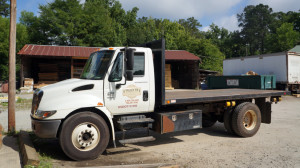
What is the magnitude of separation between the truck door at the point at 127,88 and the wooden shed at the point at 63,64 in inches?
698

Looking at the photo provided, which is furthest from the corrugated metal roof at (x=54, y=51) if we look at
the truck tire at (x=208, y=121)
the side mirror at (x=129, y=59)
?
the side mirror at (x=129, y=59)

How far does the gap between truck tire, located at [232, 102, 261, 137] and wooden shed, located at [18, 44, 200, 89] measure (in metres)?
17.6

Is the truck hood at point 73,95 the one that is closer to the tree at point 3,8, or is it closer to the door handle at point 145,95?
the door handle at point 145,95

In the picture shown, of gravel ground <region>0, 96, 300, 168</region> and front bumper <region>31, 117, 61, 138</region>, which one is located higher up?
front bumper <region>31, 117, 61, 138</region>

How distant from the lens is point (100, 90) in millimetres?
5871

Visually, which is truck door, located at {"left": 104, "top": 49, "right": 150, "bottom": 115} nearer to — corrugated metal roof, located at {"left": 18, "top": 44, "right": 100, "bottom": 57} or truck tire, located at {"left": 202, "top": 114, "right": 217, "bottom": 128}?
truck tire, located at {"left": 202, "top": 114, "right": 217, "bottom": 128}

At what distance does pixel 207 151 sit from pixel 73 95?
11.6 ft

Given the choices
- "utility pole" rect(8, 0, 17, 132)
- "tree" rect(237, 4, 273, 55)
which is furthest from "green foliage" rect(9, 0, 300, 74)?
"utility pole" rect(8, 0, 17, 132)

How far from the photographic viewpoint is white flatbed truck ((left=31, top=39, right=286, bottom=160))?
216 inches

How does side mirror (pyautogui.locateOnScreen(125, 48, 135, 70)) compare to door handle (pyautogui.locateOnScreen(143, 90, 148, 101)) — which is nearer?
side mirror (pyautogui.locateOnScreen(125, 48, 135, 70))

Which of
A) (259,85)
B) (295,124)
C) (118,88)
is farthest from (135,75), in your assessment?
(259,85)

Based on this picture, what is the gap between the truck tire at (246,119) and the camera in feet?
25.6

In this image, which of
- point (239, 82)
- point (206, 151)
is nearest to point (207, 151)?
point (206, 151)

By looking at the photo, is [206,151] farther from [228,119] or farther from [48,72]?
[48,72]
